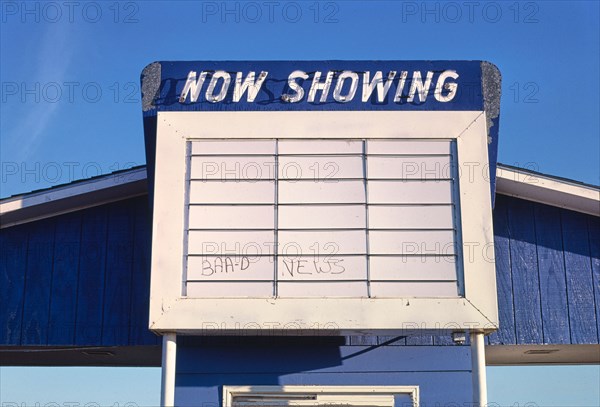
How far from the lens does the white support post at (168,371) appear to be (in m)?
10.5

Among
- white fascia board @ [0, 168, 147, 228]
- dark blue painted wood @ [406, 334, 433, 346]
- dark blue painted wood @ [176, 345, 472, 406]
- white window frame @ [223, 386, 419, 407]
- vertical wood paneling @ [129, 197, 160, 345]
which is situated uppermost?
white fascia board @ [0, 168, 147, 228]

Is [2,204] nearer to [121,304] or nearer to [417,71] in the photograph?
[121,304]

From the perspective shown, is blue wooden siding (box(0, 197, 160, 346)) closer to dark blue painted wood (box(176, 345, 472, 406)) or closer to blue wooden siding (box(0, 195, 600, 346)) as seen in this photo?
blue wooden siding (box(0, 195, 600, 346))

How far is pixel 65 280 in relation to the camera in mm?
12430

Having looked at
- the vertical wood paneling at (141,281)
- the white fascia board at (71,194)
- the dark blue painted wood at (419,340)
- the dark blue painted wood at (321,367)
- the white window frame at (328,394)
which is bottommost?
the white window frame at (328,394)

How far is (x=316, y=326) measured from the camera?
33.9 feet

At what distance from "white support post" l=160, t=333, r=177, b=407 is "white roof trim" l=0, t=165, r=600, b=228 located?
2.45 m

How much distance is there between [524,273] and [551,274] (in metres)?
0.36

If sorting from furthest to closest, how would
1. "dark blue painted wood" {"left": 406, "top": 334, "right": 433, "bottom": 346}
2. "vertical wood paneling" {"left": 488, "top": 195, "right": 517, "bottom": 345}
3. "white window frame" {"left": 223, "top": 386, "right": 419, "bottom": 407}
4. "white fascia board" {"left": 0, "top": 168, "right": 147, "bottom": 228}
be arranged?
1. "vertical wood paneling" {"left": 488, "top": 195, "right": 517, "bottom": 345}
2. "white fascia board" {"left": 0, "top": 168, "right": 147, "bottom": 228}
3. "dark blue painted wood" {"left": 406, "top": 334, "right": 433, "bottom": 346}
4. "white window frame" {"left": 223, "top": 386, "right": 419, "bottom": 407}

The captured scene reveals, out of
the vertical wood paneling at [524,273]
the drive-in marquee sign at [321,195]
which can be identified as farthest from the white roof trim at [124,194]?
the drive-in marquee sign at [321,195]

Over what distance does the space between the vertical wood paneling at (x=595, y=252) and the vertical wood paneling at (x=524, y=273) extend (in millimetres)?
755

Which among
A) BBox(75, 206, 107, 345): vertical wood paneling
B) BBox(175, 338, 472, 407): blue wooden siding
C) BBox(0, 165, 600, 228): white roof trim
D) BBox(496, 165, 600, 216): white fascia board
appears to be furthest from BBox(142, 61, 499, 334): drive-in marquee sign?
BBox(75, 206, 107, 345): vertical wood paneling

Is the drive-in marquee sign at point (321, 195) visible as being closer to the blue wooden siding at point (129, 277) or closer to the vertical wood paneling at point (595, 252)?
the blue wooden siding at point (129, 277)

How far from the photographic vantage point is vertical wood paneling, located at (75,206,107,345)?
1226 centimetres
